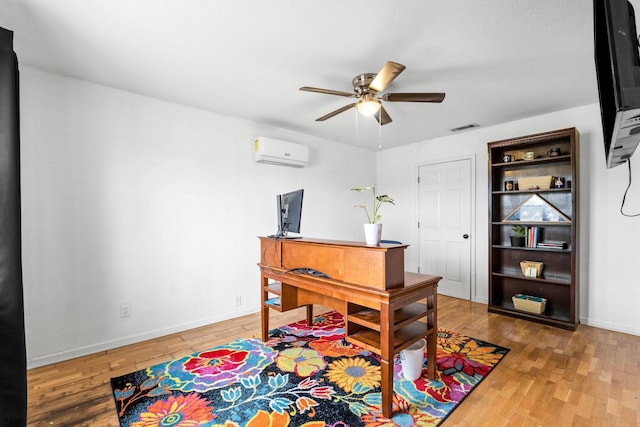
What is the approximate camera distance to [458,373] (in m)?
2.33

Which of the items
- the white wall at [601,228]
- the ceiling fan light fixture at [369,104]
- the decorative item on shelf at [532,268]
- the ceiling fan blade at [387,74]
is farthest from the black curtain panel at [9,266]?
the white wall at [601,228]

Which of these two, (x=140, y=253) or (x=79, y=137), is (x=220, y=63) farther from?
(x=140, y=253)

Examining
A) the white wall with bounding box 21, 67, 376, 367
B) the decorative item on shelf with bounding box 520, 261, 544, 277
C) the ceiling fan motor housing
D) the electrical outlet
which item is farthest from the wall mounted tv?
the electrical outlet

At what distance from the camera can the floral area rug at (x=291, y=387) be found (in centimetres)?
186

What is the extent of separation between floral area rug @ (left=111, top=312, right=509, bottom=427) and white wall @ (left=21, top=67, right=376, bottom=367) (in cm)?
78

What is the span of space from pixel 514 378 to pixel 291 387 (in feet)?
5.55

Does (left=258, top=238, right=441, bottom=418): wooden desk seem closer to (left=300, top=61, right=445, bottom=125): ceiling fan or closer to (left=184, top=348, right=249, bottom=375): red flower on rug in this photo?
(left=184, top=348, right=249, bottom=375): red flower on rug

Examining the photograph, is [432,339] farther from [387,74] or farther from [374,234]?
[387,74]

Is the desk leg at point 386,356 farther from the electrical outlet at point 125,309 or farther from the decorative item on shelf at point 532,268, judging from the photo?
the decorative item on shelf at point 532,268

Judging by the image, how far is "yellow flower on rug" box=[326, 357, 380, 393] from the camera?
220 cm

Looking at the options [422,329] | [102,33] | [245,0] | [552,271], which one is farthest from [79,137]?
[552,271]

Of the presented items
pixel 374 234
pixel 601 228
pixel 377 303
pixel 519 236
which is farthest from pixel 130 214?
pixel 601 228

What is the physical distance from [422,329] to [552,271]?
248cm

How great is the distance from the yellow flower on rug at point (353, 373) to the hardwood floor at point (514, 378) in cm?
60
